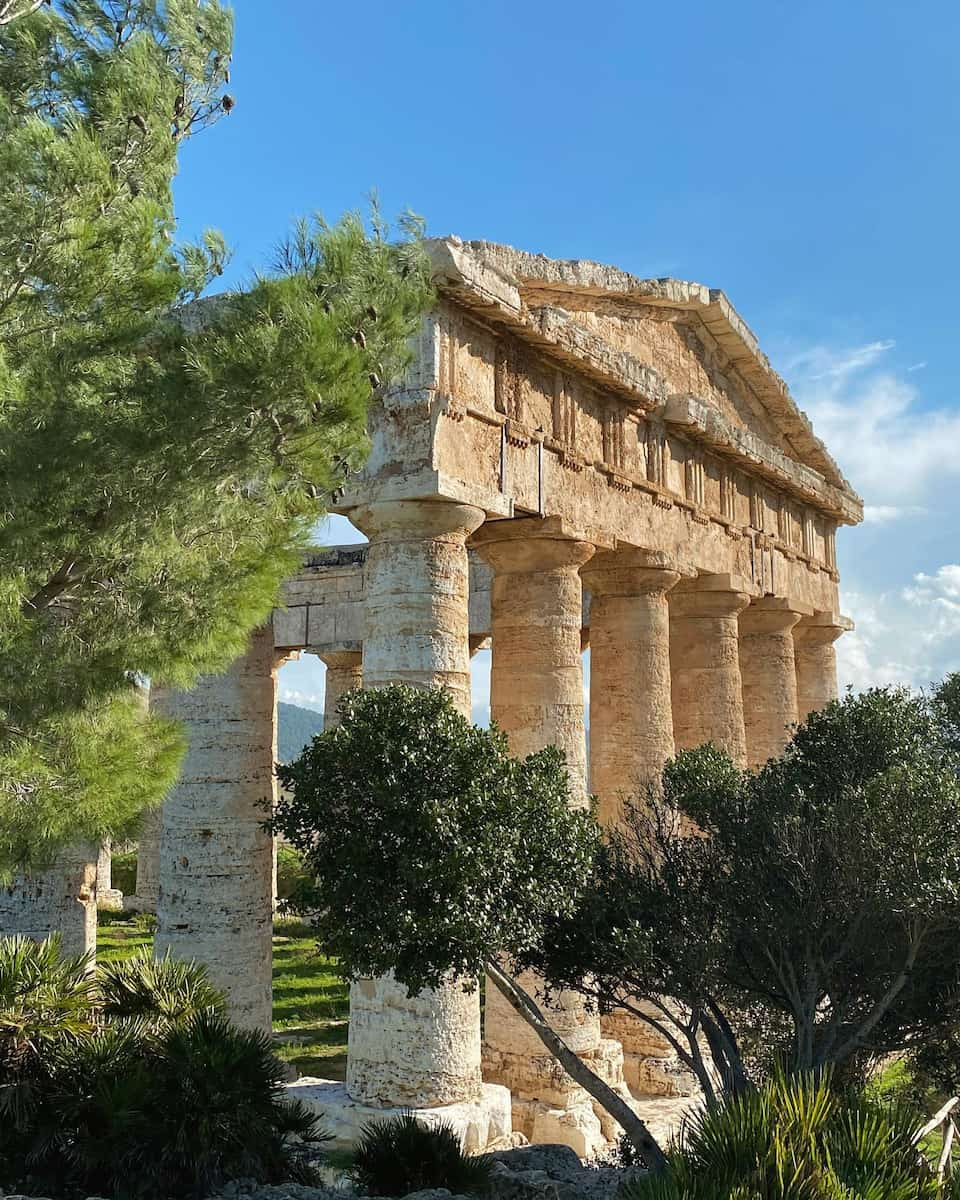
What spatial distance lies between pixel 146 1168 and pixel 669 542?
973 cm

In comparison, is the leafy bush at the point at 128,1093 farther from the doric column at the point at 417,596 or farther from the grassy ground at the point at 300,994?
the grassy ground at the point at 300,994

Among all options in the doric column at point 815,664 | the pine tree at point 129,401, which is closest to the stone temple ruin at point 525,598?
the pine tree at point 129,401

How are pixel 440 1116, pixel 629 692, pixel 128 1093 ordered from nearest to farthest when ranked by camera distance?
pixel 128 1093
pixel 440 1116
pixel 629 692

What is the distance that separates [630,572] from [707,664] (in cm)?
243

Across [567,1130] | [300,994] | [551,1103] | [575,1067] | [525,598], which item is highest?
[525,598]

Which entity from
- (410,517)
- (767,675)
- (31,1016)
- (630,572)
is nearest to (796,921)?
(410,517)

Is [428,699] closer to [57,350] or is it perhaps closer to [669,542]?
[57,350]

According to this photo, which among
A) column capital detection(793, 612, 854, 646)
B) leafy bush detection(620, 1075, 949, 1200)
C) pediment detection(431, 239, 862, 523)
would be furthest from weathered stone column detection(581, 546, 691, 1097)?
column capital detection(793, 612, 854, 646)

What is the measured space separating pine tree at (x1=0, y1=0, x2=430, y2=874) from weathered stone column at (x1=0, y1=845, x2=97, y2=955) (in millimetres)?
3176

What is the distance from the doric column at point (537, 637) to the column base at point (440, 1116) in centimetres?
321

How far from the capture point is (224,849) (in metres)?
11.6

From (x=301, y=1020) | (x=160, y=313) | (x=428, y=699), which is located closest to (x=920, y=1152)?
(x=428, y=699)

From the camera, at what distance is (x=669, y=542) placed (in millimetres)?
14875

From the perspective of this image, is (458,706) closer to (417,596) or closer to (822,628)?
(417,596)
